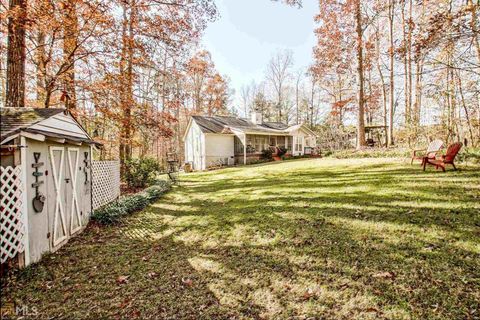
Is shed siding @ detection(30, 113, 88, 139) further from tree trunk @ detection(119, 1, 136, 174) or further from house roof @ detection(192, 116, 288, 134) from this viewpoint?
house roof @ detection(192, 116, 288, 134)

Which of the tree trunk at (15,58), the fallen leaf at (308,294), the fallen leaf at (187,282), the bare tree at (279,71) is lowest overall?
the fallen leaf at (187,282)

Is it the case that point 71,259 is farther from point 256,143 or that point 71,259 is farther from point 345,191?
point 256,143

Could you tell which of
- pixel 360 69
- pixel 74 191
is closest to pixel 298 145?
pixel 360 69

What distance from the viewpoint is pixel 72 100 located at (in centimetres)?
883

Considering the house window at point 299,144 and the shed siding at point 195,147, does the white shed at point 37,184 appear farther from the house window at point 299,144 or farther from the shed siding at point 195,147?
the house window at point 299,144

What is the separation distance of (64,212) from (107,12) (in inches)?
259

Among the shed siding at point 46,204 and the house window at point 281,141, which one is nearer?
the shed siding at point 46,204

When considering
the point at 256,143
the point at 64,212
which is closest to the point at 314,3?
the point at 256,143

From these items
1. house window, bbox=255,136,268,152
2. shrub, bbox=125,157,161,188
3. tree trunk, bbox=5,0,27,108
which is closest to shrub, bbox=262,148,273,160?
Result: house window, bbox=255,136,268,152

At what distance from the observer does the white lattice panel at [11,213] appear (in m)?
3.53

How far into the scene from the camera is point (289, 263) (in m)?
3.76

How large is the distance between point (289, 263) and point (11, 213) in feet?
14.4

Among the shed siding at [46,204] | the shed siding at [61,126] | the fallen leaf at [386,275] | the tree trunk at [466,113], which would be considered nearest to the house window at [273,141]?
the tree trunk at [466,113]

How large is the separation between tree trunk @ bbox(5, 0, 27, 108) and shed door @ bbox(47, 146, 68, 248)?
2463 millimetres
